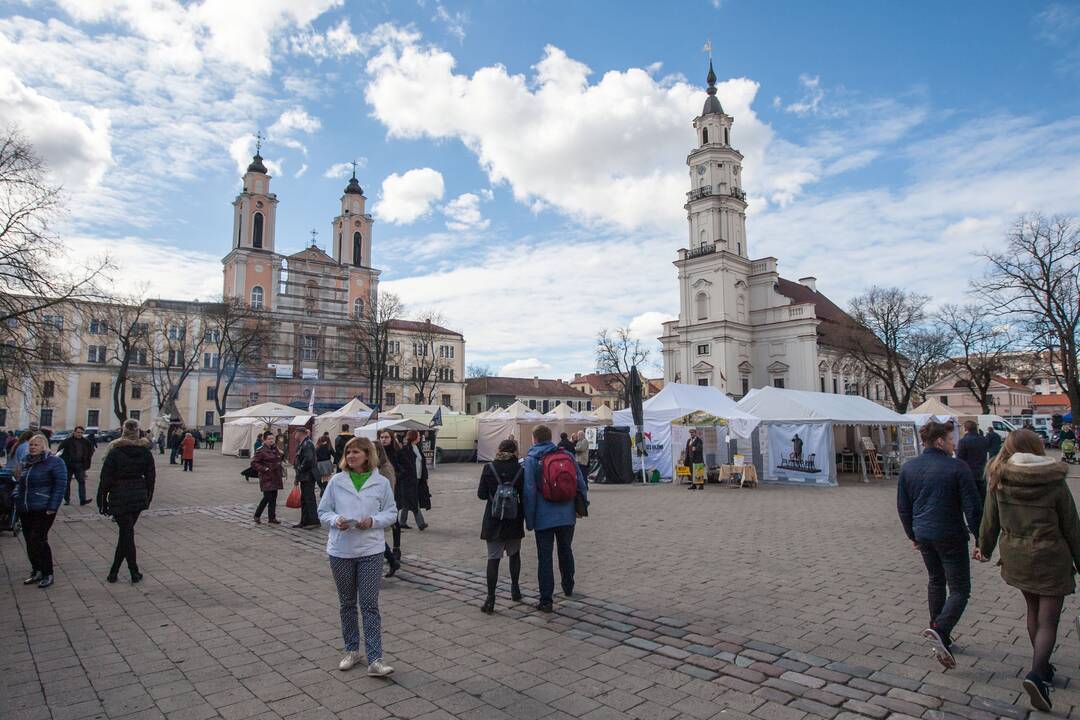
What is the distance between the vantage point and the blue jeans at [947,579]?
14.8ft

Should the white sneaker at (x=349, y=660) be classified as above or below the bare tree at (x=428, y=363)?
below

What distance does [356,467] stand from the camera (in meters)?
4.48

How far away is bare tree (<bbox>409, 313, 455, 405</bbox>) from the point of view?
65312 millimetres

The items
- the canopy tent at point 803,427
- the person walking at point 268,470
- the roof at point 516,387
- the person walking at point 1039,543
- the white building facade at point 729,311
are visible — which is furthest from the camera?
the roof at point 516,387

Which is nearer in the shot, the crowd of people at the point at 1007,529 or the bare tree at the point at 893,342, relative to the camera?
the crowd of people at the point at 1007,529

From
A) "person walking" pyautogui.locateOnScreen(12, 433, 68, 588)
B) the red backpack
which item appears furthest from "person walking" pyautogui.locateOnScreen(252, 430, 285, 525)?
the red backpack

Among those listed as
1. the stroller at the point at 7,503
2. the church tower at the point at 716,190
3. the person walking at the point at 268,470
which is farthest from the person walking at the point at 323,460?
the church tower at the point at 716,190

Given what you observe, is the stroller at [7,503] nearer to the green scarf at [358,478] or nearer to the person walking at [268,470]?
the person walking at [268,470]

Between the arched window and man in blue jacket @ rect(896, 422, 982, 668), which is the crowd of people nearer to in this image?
man in blue jacket @ rect(896, 422, 982, 668)

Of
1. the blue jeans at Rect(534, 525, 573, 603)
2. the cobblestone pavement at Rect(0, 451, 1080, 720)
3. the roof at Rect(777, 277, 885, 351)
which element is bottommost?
the cobblestone pavement at Rect(0, 451, 1080, 720)

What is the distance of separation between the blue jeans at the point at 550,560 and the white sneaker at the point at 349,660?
191cm

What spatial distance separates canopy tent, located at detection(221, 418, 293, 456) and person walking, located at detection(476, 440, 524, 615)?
28.4m

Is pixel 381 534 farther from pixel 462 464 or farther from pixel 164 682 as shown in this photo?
pixel 462 464

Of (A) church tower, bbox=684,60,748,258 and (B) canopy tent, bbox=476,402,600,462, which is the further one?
(A) church tower, bbox=684,60,748,258
